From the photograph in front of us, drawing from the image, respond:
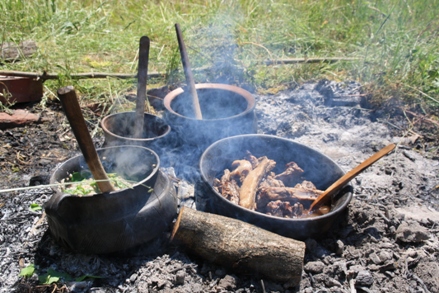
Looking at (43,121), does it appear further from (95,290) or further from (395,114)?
(395,114)

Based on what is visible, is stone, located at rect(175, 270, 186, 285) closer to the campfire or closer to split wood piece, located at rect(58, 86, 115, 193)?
the campfire

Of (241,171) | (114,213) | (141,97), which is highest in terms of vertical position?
(141,97)

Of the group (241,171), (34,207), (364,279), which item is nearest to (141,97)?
(241,171)

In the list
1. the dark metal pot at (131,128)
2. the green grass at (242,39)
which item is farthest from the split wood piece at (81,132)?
the green grass at (242,39)

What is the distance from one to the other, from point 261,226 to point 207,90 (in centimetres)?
211

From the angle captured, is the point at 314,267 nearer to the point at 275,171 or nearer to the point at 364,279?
the point at 364,279

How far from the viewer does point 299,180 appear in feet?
11.2

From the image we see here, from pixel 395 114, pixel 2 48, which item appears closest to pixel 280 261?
pixel 395 114

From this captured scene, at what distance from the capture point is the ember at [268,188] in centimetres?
300

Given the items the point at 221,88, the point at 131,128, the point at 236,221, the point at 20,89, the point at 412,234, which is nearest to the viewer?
the point at 236,221

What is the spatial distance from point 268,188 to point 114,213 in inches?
49.4

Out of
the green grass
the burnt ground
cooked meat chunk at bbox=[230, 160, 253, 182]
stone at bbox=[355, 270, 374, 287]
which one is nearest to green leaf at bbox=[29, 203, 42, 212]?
the burnt ground

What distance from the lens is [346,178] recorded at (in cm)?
290

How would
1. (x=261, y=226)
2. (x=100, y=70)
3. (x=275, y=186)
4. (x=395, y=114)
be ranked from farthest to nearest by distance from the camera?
(x=100, y=70) < (x=395, y=114) < (x=275, y=186) < (x=261, y=226)
